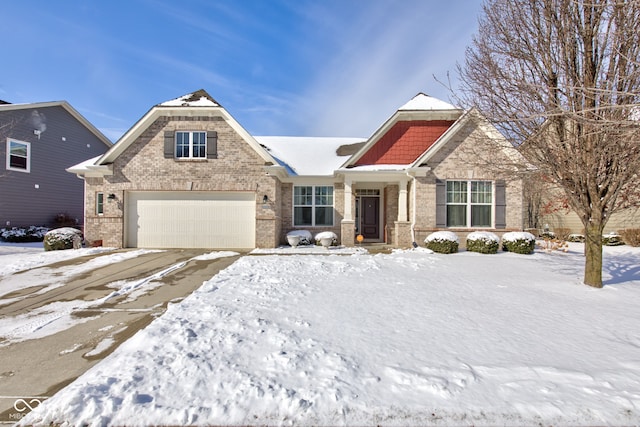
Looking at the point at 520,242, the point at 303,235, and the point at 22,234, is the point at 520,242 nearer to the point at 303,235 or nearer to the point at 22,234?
the point at 303,235

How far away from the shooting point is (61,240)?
1220cm

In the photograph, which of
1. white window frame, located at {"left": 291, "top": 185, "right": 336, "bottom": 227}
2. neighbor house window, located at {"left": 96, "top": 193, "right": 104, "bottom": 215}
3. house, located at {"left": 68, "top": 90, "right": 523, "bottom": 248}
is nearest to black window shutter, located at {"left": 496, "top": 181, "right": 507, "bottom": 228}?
house, located at {"left": 68, "top": 90, "right": 523, "bottom": 248}

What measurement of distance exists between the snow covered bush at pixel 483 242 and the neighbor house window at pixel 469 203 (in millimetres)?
1029

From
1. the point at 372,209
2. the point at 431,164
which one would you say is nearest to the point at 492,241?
the point at 431,164

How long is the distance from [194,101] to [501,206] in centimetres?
1512

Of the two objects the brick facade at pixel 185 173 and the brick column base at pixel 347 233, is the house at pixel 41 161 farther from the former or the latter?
the brick column base at pixel 347 233

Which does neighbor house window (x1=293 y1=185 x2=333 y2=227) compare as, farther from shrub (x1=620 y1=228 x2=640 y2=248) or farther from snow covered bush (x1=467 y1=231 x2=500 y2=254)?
shrub (x1=620 y1=228 x2=640 y2=248)

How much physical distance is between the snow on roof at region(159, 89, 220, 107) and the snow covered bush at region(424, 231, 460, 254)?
11.4 metres

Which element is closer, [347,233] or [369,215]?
[347,233]

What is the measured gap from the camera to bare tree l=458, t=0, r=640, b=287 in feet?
18.8

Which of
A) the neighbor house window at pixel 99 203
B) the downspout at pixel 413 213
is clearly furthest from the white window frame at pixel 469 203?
the neighbor house window at pixel 99 203

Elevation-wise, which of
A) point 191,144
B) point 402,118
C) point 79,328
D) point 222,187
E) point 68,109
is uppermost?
point 68,109

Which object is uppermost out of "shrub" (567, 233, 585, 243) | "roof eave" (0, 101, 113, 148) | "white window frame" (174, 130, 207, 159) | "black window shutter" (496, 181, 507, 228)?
"roof eave" (0, 101, 113, 148)

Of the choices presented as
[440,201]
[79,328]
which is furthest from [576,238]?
[79,328]
